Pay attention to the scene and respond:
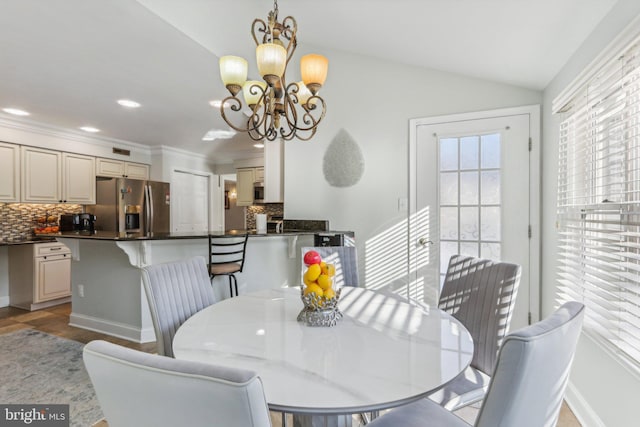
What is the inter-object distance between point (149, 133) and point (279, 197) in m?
2.30

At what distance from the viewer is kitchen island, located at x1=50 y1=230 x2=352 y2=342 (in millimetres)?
2895

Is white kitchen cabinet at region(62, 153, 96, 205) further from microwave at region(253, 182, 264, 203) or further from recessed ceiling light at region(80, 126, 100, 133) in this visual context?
microwave at region(253, 182, 264, 203)

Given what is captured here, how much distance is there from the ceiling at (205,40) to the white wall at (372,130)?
14cm

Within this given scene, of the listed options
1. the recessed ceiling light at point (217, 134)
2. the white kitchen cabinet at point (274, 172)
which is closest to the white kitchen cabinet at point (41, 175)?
the recessed ceiling light at point (217, 134)

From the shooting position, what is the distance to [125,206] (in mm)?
4742

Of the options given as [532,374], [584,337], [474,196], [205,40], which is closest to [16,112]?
[205,40]

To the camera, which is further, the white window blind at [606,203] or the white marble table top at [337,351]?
the white window blind at [606,203]

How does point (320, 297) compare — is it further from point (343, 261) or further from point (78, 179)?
point (78, 179)

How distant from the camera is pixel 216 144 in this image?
539 cm

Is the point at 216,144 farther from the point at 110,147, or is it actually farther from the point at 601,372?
the point at 601,372

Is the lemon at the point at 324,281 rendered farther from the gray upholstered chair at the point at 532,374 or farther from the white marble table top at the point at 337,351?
the gray upholstered chair at the point at 532,374

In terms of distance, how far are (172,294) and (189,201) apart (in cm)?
473

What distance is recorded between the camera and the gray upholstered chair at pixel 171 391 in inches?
20.3

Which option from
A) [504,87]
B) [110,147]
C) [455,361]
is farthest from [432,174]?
[110,147]
